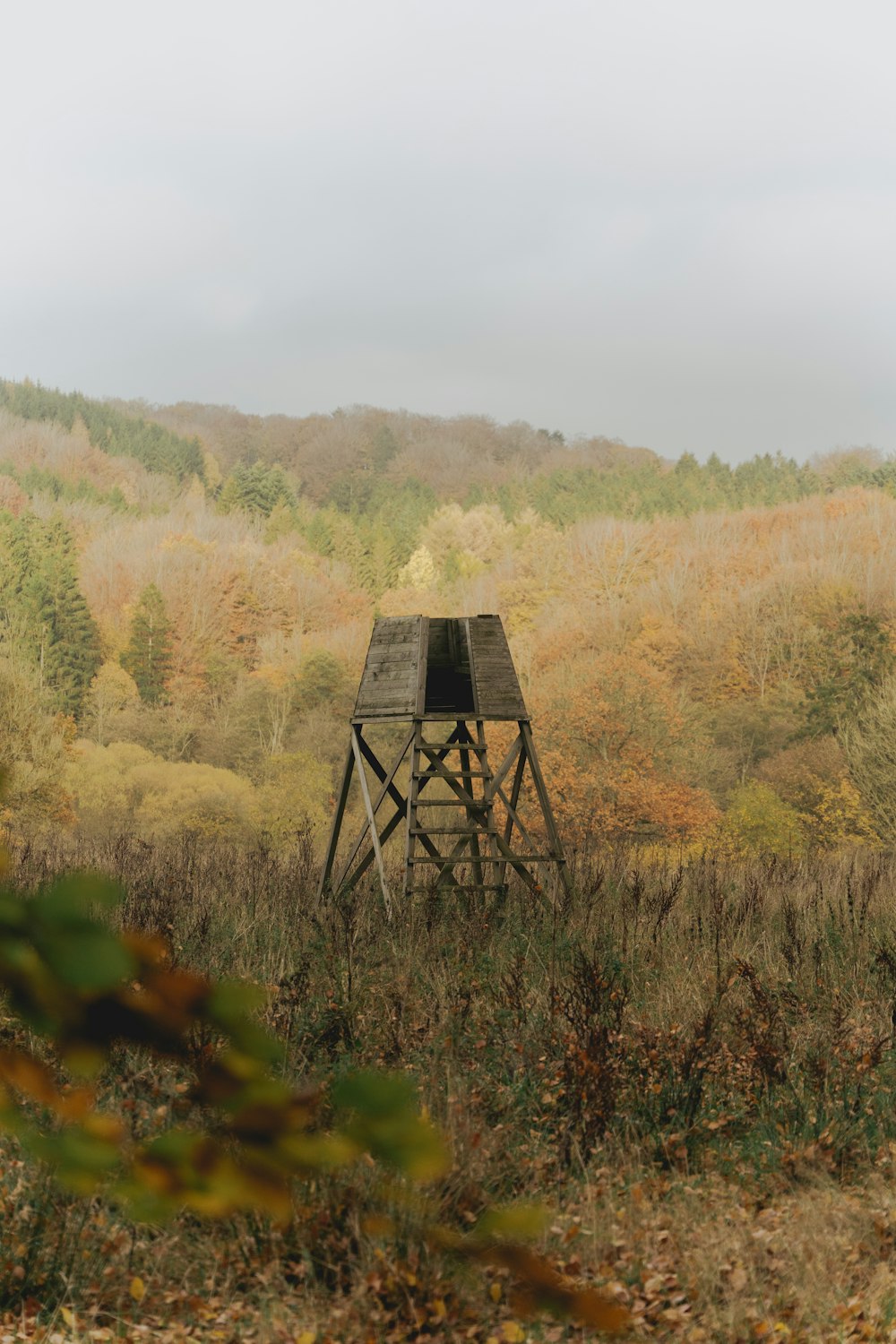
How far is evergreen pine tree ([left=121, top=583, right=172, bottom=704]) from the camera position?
38.7 metres

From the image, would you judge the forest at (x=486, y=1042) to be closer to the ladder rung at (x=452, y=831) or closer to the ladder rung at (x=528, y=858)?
the ladder rung at (x=528, y=858)

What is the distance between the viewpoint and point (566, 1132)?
4.89m

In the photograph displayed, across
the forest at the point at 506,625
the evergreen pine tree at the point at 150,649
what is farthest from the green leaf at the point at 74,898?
the evergreen pine tree at the point at 150,649

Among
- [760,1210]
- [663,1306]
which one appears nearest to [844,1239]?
[760,1210]

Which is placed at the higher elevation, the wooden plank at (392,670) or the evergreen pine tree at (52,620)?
the wooden plank at (392,670)

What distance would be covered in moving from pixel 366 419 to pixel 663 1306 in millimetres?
83835

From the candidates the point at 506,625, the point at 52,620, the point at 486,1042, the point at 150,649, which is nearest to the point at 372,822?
the point at 486,1042

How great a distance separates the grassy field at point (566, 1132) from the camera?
3770 mm

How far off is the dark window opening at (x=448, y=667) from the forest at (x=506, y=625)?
216 inches

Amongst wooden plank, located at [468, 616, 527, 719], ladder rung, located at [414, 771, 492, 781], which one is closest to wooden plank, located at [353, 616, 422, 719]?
wooden plank, located at [468, 616, 527, 719]

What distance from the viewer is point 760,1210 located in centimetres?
462

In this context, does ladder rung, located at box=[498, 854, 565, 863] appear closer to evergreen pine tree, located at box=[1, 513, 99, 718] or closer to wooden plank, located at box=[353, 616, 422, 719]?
wooden plank, located at box=[353, 616, 422, 719]

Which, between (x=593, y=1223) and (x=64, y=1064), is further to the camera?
(x=593, y=1223)

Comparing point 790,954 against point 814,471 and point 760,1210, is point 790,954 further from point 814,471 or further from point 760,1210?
point 814,471
